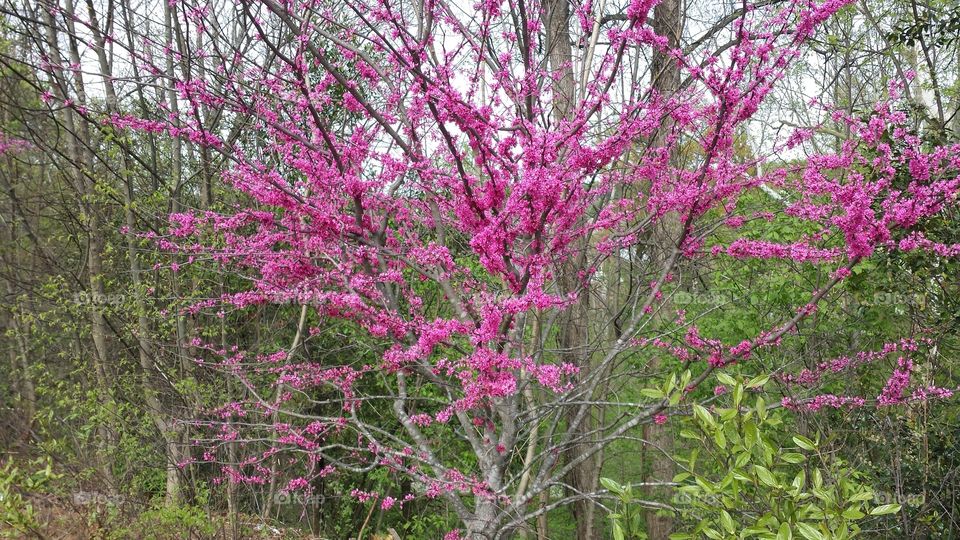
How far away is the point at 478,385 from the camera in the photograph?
3.71 metres

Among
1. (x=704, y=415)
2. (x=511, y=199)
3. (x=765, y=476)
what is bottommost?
(x=765, y=476)

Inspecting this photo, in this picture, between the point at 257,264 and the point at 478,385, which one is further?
the point at 257,264

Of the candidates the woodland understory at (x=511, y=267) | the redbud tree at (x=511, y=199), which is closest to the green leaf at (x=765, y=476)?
the woodland understory at (x=511, y=267)

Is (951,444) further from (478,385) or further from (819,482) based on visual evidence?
(819,482)

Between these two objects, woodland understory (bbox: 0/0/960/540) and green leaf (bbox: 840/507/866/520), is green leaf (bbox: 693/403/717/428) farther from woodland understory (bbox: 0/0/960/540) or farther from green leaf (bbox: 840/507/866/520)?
green leaf (bbox: 840/507/866/520)

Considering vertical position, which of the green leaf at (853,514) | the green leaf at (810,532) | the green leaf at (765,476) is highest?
the green leaf at (765,476)

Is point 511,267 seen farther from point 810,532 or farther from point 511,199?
point 810,532

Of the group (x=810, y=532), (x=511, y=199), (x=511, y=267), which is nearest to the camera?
(x=810, y=532)

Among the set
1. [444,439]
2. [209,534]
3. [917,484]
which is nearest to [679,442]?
[444,439]

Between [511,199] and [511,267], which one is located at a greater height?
[511,199]

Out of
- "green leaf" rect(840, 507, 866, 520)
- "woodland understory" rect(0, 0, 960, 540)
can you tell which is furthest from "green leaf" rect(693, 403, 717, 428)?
"green leaf" rect(840, 507, 866, 520)

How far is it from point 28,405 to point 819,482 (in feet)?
34.2

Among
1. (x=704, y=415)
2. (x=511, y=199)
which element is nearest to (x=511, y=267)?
(x=511, y=199)

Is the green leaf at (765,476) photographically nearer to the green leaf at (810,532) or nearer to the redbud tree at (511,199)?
the green leaf at (810,532)
